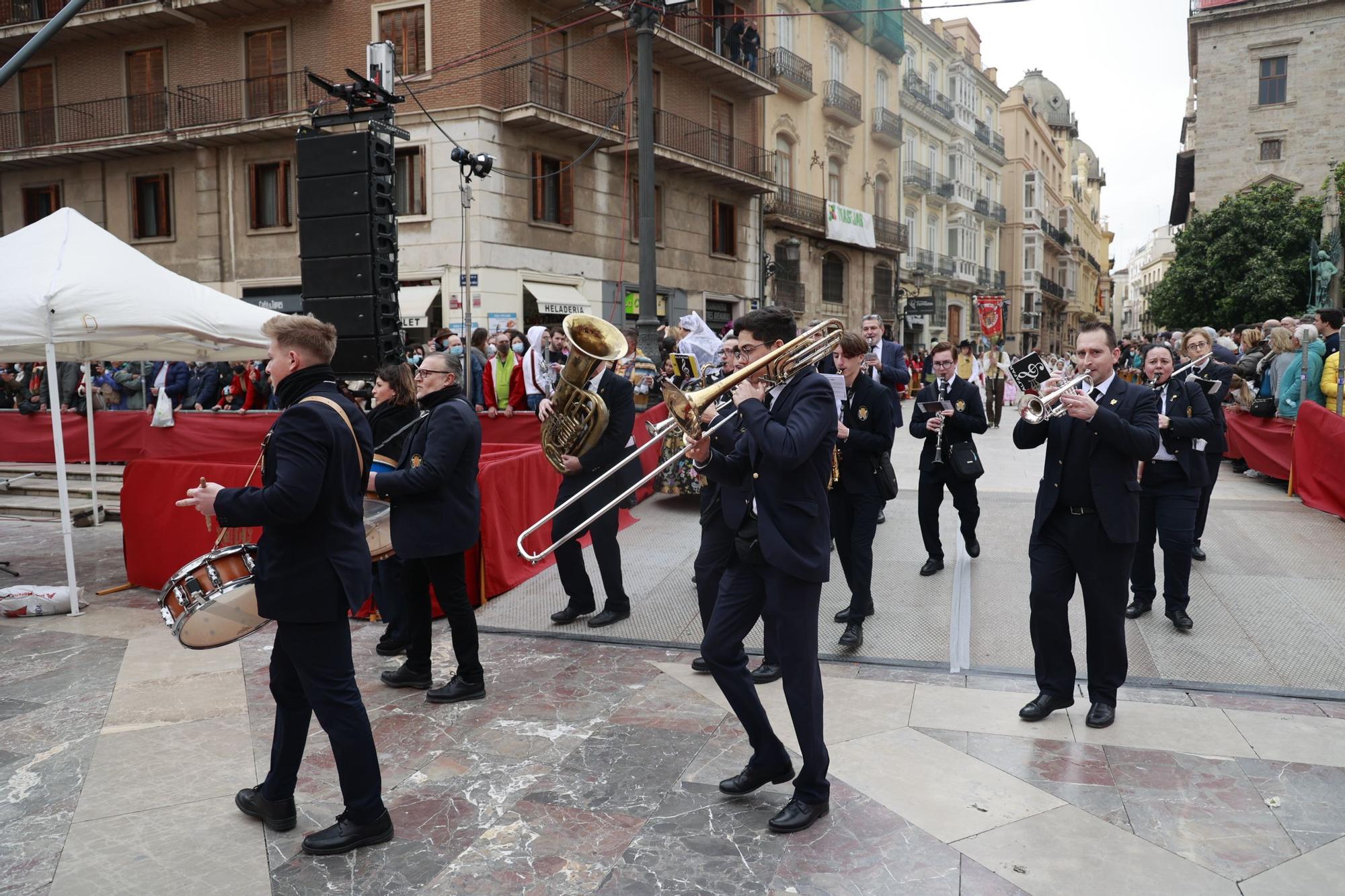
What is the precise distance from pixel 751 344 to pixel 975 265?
149 feet

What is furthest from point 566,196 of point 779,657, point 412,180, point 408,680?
point 779,657

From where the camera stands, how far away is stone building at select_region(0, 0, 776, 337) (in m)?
19.2

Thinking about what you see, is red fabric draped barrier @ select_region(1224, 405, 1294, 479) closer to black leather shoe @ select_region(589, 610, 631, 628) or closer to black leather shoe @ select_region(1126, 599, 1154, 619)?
black leather shoe @ select_region(1126, 599, 1154, 619)

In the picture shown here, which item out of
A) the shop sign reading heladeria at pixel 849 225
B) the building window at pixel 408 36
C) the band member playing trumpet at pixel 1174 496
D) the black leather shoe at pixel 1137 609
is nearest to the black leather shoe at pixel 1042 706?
the band member playing trumpet at pixel 1174 496

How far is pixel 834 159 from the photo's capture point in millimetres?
32125

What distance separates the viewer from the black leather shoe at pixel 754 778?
3.77 meters

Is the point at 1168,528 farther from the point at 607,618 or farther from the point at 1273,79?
the point at 1273,79

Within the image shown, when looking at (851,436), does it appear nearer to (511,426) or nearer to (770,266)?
(511,426)

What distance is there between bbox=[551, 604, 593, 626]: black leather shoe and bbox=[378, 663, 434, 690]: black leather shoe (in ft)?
4.01

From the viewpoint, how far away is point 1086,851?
3391mm

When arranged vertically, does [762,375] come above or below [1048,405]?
above

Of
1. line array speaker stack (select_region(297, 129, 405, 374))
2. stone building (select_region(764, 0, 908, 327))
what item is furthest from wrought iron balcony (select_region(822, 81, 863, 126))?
line array speaker stack (select_region(297, 129, 405, 374))

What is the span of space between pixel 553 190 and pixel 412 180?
10.1 ft

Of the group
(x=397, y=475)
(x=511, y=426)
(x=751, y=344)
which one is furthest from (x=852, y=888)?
(x=511, y=426)
